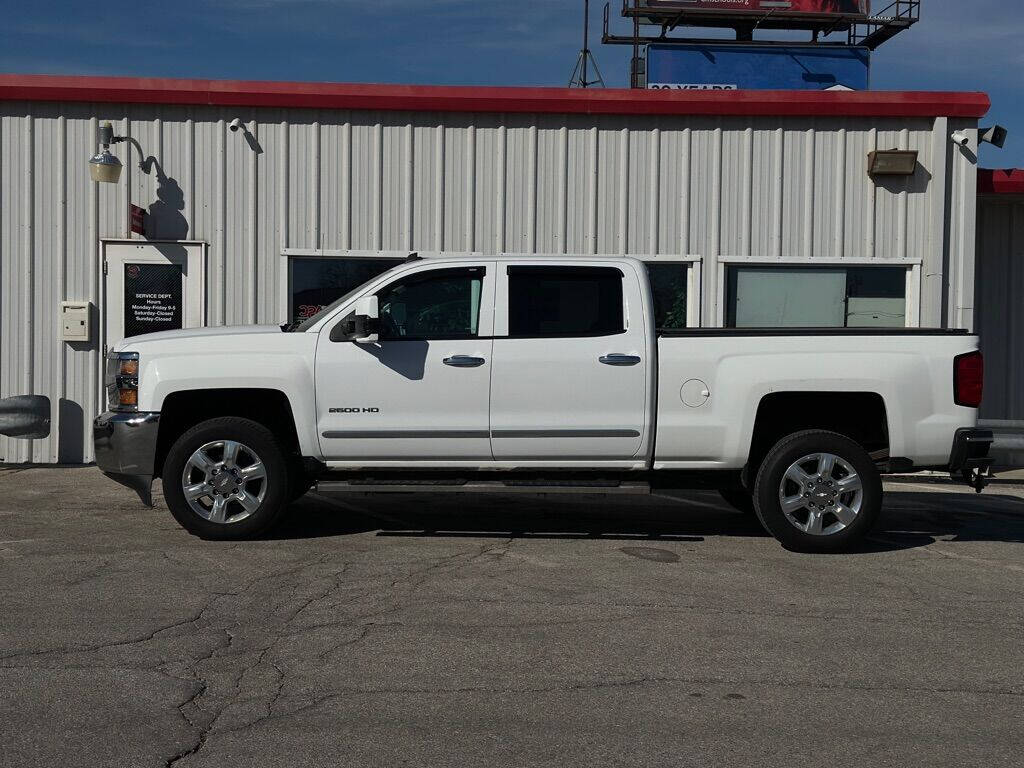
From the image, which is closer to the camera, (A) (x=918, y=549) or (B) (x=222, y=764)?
(B) (x=222, y=764)

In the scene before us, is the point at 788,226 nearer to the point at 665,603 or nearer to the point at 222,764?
the point at 665,603

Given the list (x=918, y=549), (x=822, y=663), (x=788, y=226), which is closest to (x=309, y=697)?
(x=822, y=663)

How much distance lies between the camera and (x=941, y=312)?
40.5 ft

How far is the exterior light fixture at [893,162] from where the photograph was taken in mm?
12188

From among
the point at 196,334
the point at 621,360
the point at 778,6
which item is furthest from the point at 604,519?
the point at 778,6

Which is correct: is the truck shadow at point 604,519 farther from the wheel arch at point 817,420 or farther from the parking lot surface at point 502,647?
the wheel arch at point 817,420

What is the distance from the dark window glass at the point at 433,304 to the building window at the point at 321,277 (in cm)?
463

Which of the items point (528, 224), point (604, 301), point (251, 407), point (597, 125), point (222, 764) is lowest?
point (222, 764)

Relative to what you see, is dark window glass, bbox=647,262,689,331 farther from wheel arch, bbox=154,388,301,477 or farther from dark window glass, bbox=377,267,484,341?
wheel arch, bbox=154,388,301,477

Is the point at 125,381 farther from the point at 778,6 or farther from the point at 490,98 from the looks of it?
the point at 778,6

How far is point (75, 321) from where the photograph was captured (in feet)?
39.1

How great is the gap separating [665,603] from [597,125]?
7.59 meters

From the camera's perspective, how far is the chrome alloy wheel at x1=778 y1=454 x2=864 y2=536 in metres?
7.36

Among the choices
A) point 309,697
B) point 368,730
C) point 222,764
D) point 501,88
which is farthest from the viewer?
point 501,88
